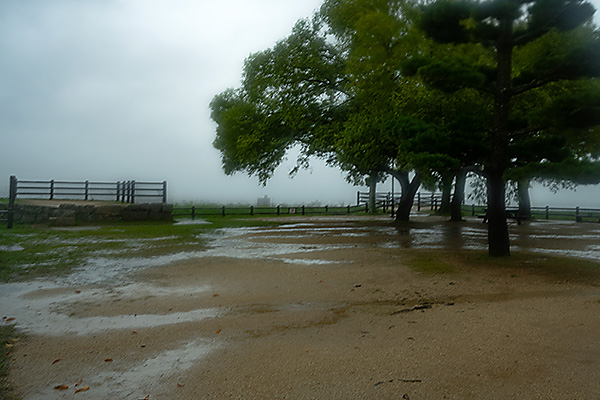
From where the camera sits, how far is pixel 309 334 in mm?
4910

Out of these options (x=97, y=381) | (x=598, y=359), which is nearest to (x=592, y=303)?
(x=598, y=359)

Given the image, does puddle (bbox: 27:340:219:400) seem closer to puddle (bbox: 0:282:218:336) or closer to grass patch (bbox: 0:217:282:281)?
puddle (bbox: 0:282:218:336)

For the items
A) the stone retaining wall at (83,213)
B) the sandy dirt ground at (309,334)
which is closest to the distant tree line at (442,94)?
the sandy dirt ground at (309,334)

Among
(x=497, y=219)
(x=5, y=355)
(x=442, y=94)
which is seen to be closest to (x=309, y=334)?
(x=5, y=355)

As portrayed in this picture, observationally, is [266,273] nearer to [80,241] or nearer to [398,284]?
[398,284]

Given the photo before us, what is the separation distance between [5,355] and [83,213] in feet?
56.1

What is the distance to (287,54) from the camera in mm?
19531

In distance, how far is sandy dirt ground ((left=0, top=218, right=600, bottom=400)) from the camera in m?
3.53

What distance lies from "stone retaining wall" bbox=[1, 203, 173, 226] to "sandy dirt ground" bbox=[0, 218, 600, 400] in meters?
12.1

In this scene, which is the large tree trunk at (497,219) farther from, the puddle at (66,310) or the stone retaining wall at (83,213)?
the stone retaining wall at (83,213)

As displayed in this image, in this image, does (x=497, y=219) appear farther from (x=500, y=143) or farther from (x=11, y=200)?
(x=11, y=200)

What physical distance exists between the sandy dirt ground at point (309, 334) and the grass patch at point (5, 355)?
88mm

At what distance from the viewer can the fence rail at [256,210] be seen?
27781 mm

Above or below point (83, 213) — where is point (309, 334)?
below
